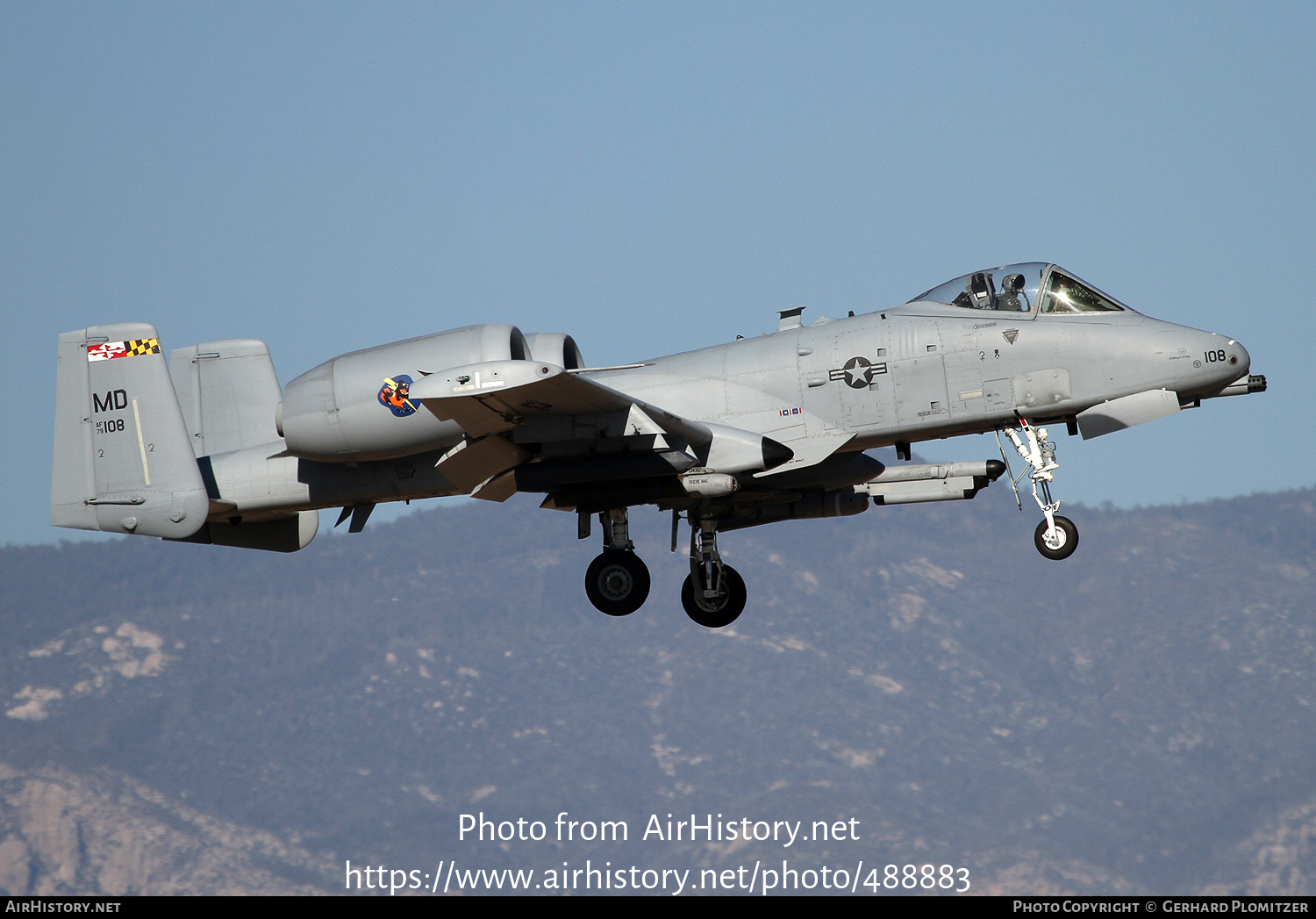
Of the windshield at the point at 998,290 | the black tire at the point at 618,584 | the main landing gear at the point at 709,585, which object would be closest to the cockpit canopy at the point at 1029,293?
the windshield at the point at 998,290

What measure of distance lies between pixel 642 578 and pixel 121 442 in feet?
22.4

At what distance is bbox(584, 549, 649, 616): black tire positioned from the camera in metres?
20.7

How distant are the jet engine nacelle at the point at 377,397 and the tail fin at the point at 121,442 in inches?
94.9

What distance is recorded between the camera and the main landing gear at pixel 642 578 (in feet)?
67.9

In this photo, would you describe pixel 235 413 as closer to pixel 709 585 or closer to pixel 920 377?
pixel 709 585

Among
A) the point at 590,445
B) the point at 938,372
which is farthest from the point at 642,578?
the point at 938,372

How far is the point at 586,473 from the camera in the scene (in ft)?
64.0

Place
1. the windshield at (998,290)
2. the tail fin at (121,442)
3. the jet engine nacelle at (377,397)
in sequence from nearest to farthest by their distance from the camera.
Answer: the jet engine nacelle at (377,397) → the windshield at (998,290) → the tail fin at (121,442)

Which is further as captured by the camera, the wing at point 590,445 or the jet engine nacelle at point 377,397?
the wing at point 590,445

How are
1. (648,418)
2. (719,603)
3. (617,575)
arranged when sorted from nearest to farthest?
(648,418) → (617,575) → (719,603)

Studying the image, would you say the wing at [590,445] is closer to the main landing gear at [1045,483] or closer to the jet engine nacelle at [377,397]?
the jet engine nacelle at [377,397]

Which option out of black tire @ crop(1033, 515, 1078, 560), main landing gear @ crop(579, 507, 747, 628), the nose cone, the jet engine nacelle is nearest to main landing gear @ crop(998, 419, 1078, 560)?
black tire @ crop(1033, 515, 1078, 560)

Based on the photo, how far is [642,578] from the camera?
2097 cm

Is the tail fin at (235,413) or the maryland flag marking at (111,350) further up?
the maryland flag marking at (111,350)
